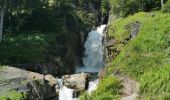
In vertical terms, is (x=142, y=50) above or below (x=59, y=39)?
above

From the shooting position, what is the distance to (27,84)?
29094mm

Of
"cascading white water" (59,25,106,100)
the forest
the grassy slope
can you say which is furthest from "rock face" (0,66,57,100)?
"cascading white water" (59,25,106,100)

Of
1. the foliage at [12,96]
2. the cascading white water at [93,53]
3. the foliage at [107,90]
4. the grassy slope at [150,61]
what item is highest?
the grassy slope at [150,61]

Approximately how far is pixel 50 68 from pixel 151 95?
3008 cm

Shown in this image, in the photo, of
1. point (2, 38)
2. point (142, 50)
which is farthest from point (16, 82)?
point (2, 38)

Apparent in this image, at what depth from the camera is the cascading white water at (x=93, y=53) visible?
53.2 m

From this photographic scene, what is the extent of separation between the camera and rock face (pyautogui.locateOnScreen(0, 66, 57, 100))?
2809 centimetres

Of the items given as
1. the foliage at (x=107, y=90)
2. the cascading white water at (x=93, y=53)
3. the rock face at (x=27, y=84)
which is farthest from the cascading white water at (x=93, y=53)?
the foliage at (x=107, y=90)

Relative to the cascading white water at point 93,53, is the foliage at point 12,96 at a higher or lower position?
higher

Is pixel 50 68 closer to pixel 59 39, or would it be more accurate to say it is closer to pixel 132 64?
pixel 59 39

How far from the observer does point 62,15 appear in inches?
2387

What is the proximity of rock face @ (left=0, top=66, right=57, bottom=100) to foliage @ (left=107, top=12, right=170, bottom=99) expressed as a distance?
903cm

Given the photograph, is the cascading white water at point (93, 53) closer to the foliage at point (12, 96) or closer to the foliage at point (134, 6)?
the foliage at point (134, 6)

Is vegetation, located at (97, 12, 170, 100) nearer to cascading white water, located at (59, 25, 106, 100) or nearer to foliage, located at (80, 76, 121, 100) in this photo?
foliage, located at (80, 76, 121, 100)
